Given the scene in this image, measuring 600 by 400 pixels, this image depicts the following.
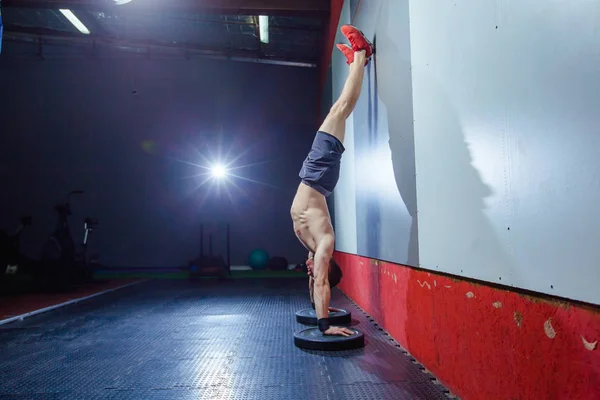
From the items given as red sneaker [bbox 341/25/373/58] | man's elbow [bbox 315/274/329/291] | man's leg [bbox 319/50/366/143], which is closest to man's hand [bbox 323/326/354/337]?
man's elbow [bbox 315/274/329/291]

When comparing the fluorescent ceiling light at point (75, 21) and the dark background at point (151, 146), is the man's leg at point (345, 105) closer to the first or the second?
the dark background at point (151, 146)

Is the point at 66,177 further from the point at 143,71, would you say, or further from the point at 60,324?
the point at 60,324

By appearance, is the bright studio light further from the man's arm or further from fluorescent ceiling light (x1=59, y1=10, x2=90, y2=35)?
the man's arm

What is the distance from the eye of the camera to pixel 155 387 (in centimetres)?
178

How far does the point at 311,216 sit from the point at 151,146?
6419 mm

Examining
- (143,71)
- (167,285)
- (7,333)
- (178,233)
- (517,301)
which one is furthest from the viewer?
(143,71)

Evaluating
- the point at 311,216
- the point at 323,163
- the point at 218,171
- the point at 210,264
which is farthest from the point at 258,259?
the point at 323,163

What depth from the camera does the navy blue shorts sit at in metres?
2.53

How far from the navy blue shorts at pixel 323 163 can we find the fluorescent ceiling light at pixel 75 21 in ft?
22.5

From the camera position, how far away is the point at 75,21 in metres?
7.51

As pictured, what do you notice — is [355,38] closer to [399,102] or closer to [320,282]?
[399,102]

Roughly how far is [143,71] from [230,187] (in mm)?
3059

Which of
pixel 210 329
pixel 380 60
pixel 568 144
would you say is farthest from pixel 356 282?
pixel 568 144

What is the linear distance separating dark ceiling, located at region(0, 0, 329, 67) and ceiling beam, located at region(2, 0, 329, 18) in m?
0.36
